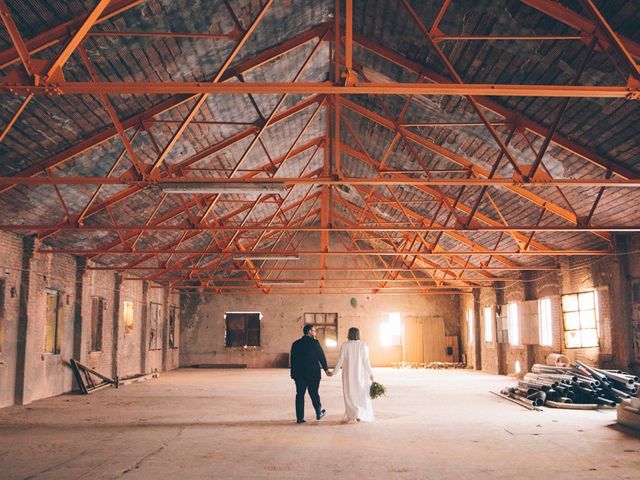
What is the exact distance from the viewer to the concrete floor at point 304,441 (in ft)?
23.1

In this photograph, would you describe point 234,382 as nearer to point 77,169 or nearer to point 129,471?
point 77,169

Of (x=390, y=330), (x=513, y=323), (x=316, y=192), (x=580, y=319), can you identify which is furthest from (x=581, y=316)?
(x=390, y=330)

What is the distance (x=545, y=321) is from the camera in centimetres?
2012

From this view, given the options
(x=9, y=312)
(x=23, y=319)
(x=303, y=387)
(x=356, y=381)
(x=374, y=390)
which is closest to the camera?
(x=303, y=387)

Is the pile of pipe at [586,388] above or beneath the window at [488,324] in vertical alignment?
beneath

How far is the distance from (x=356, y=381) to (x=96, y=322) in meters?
11.9

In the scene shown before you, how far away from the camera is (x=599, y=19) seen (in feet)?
22.2

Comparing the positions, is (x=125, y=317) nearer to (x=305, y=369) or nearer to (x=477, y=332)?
(x=305, y=369)

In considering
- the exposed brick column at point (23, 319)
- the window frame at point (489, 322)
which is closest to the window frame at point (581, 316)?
the window frame at point (489, 322)

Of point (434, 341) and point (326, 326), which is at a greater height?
point (326, 326)

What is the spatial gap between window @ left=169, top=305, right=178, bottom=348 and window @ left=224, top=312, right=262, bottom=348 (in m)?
2.37

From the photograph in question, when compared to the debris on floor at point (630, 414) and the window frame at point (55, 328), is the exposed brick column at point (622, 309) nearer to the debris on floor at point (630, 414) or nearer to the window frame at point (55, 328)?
the debris on floor at point (630, 414)

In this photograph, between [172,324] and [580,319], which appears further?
[172,324]

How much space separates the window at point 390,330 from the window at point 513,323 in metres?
7.48
